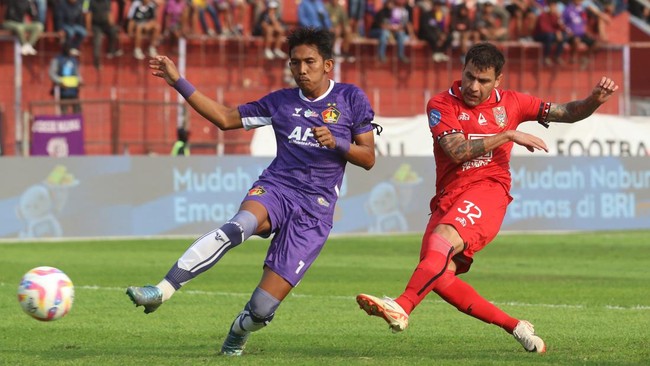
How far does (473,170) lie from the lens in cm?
900

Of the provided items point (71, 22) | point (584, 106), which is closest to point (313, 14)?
point (71, 22)

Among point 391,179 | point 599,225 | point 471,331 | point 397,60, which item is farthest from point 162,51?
point 471,331

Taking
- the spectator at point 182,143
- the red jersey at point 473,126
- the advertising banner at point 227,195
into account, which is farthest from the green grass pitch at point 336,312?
the spectator at point 182,143

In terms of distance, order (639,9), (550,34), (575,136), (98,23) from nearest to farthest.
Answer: (575,136)
(98,23)
(550,34)
(639,9)

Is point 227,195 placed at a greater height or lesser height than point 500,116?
lesser

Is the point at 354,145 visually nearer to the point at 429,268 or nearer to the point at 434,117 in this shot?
the point at 434,117

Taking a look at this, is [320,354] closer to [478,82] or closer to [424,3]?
[478,82]

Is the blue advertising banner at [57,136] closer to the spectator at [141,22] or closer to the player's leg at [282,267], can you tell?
the spectator at [141,22]

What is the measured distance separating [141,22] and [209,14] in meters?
2.08

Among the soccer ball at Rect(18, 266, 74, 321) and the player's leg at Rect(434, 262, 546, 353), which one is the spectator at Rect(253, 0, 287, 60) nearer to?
the player's leg at Rect(434, 262, 546, 353)

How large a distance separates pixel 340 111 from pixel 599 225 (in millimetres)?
17189

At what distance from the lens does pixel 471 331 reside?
1040cm

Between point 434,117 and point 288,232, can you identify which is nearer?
point 288,232

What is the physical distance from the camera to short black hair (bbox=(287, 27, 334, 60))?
28.5 ft
